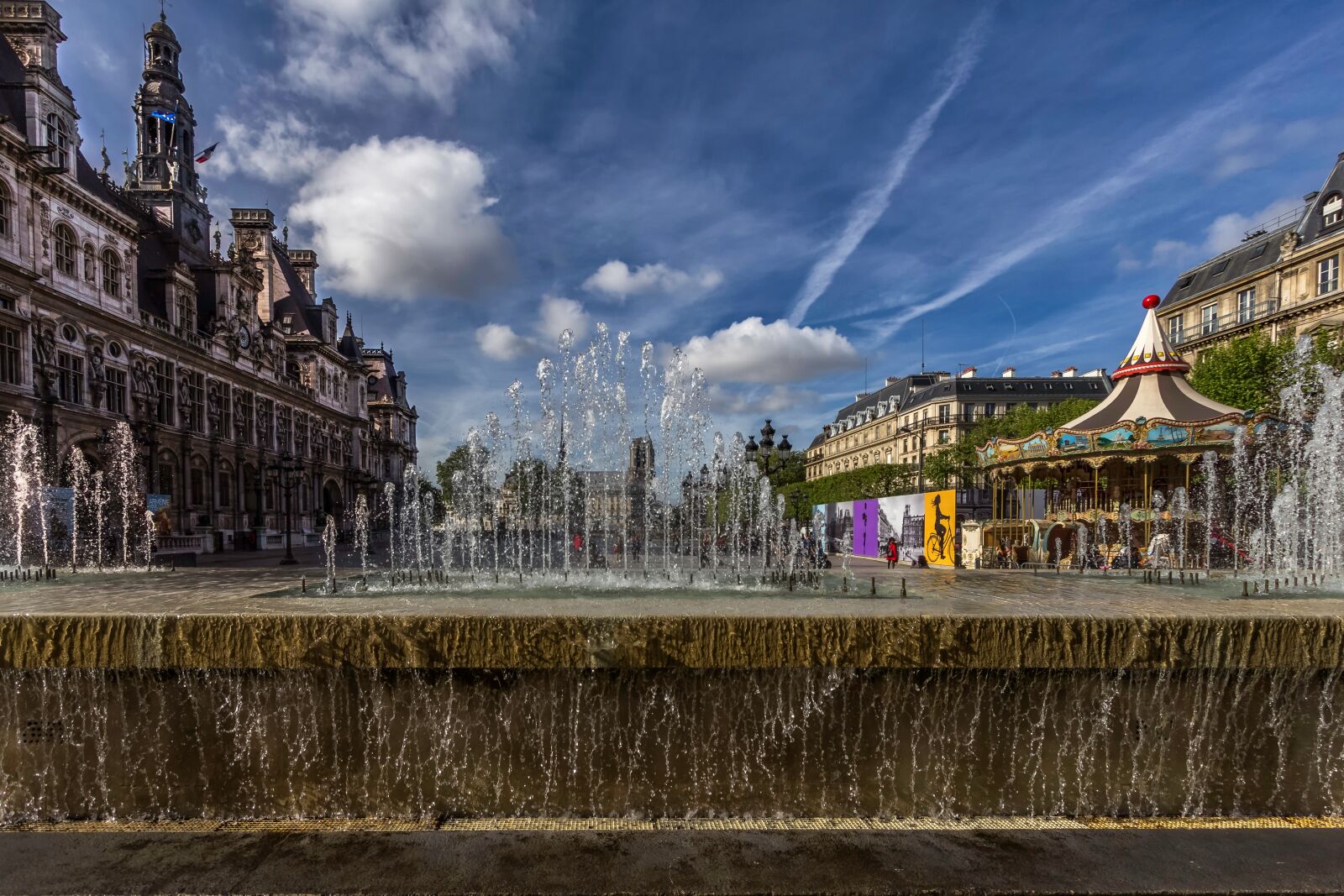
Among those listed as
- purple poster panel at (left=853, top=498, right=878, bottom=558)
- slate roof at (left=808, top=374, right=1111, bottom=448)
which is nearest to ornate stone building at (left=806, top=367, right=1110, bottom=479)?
slate roof at (left=808, top=374, right=1111, bottom=448)

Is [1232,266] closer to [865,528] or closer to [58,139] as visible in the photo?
[865,528]

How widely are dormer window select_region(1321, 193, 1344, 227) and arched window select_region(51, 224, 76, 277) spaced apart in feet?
205

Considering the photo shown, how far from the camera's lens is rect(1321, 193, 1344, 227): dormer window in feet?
114

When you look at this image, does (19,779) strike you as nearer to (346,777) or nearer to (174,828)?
(174,828)

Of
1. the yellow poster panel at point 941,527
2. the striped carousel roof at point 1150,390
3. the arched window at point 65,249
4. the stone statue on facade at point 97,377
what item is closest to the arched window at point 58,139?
the arched window at point 65,249

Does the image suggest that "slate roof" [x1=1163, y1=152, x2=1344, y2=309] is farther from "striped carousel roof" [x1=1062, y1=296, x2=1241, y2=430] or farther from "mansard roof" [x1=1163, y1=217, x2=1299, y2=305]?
"striped carousel roof" [x1=1062, y1=296, x2=1241, y2=430]

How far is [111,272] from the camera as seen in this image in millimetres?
29844

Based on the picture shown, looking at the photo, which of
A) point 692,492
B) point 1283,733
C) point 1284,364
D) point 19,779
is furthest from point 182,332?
point 1284,364

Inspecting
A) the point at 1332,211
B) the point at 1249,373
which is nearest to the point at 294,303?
the point at 1249,373

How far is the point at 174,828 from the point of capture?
4.52 metres

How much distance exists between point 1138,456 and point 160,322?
1747 inches

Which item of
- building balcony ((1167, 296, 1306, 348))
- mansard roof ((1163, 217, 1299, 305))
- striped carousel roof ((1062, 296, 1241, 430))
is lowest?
striped carousel roof ((1062, 296, 1241, 430))

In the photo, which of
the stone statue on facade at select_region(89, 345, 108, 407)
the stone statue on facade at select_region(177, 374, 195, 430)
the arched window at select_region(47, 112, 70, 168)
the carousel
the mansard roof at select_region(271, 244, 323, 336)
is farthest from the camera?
the mansard roof at select_region(271, 244, 323, 336)

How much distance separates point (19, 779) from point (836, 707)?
6.12m
